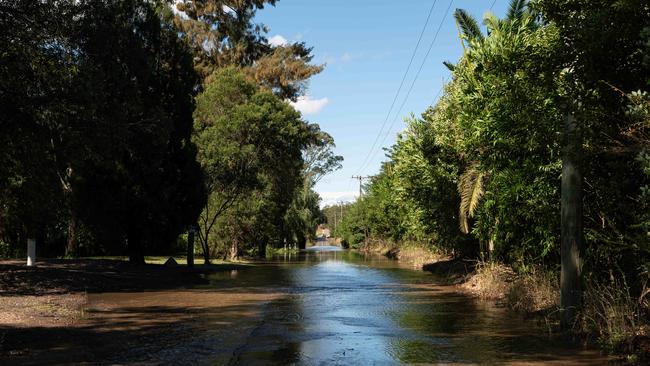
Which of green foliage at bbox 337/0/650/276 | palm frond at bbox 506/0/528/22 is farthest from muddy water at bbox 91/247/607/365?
palm frond at bbox 506/0/528/22

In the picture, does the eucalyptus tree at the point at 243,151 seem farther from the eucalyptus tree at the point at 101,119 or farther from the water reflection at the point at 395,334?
the water reflection at the point at 395,334

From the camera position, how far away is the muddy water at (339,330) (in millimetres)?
9125

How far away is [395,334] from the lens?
11.4 metres

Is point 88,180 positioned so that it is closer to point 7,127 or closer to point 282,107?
point 7,127

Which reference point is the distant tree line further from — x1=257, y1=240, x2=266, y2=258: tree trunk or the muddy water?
the muddy water

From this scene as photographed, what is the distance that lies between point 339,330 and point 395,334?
116cm

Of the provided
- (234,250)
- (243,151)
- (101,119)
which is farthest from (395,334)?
(234,250)

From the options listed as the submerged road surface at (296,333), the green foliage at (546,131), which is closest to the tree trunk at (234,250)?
the green foliage at (546,131)

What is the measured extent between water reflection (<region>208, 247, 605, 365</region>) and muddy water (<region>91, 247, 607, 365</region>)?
2cm

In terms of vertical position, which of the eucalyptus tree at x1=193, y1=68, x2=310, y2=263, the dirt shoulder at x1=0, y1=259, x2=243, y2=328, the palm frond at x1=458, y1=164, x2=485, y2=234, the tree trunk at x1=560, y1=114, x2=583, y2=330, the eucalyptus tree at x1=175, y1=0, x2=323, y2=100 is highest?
the eucalyptus tree at x1=175, y1=0, x2=323, y2=100

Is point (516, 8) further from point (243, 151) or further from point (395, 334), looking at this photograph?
point (243, 151)

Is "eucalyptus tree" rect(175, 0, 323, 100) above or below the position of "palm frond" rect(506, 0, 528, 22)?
above

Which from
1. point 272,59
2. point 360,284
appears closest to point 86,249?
point 272,59

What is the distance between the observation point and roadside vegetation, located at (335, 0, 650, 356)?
7863 mm
